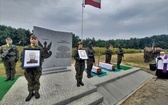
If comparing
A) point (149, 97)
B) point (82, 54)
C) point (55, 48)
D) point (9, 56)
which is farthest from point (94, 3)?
point (149, 97)

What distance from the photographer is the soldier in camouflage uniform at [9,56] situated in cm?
466

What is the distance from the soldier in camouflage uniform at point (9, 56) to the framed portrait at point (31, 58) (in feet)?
A: 7.99

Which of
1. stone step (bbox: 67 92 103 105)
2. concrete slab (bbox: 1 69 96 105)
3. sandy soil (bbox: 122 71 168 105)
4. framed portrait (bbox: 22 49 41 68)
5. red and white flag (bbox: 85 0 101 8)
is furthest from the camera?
red and white flag (bbox: 85 0 101 8)

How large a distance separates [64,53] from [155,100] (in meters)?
5.29

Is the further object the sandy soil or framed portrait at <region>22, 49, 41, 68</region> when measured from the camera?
the sandy soil

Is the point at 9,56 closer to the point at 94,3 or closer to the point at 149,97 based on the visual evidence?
the point at 94,3

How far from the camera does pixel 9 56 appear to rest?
476 centimetres

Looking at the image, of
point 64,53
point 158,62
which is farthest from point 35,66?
point 158,62

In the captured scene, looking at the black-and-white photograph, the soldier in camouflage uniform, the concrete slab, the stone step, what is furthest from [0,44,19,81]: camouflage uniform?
the stone step

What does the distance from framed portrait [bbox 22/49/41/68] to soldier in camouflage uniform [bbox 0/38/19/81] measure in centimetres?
244

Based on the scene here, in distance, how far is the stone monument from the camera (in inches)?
235

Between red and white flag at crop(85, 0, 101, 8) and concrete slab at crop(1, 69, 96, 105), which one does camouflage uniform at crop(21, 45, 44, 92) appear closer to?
concrete slab at crop(1, 69, 96, 105)

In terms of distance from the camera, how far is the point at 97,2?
736 centimetres

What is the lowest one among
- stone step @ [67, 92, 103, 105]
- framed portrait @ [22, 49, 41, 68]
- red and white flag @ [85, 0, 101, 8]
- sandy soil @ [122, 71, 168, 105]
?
sandy soil @ [122, 71, 168, 105]
